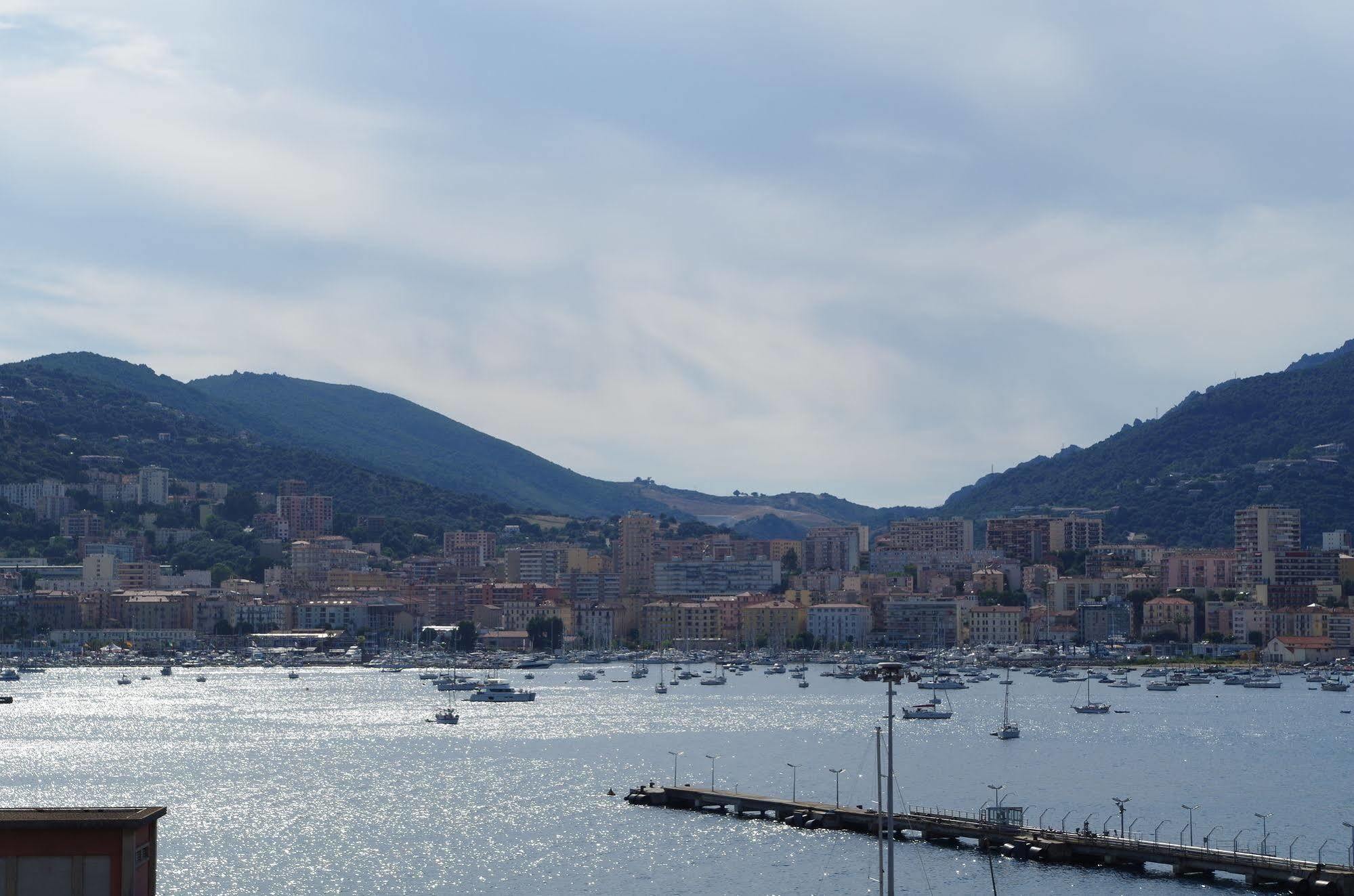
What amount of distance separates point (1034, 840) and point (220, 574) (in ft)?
472

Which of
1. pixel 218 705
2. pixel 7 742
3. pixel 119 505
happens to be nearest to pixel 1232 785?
pixel 7 742

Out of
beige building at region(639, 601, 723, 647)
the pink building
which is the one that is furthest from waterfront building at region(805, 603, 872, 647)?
the pink building

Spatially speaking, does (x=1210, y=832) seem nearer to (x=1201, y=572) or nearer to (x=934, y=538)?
(x=1201, y=572)

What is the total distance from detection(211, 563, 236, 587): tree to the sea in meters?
77.7

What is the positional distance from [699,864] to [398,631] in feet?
366

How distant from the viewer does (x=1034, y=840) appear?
36.2m

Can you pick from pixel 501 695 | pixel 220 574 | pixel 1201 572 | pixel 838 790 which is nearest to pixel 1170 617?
pixel 1201 572

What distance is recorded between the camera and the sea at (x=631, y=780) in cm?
3575

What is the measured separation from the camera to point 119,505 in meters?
188

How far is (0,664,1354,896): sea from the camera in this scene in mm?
35750

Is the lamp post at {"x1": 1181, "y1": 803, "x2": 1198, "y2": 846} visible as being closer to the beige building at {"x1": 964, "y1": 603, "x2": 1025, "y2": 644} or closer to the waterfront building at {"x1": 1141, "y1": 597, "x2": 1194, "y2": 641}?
the waterfront building at {"x1": 1141, "y1": 597, "x2": 1194, "y2": 641}

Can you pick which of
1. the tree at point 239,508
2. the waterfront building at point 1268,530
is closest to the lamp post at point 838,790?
the waterfront building at point 1268,530

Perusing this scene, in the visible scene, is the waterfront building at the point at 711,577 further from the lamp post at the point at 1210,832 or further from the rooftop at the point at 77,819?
the rooftop at the point at 77,819

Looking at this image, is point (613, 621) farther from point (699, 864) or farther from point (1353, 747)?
point (699, 864)
